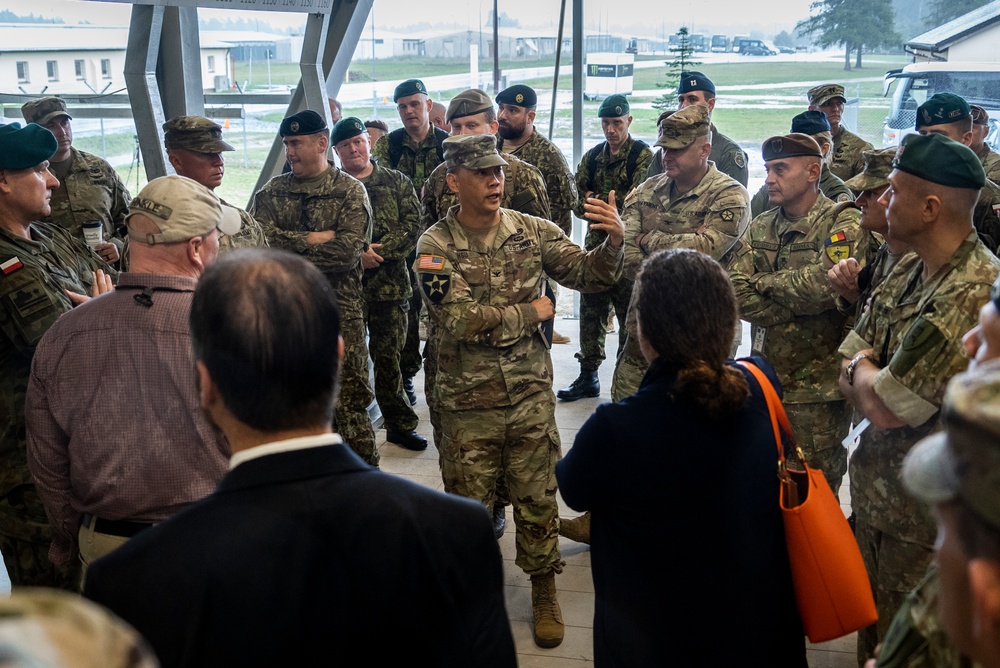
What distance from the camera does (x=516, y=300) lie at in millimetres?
3309

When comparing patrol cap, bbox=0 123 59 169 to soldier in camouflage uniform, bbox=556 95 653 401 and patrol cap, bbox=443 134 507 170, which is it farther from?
soldier in camouflage uniform, bbox=556 95 653 401

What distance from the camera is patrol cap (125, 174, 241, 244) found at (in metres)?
2.13

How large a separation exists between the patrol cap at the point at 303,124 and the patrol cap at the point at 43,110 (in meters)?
1.15

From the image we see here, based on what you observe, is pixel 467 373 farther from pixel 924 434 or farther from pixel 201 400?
pixel 201 400

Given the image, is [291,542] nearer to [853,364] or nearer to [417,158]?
[853,364]

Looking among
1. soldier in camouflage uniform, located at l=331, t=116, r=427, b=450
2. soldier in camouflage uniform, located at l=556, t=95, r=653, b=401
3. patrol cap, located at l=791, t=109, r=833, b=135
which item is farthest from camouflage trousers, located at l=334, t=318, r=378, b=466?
patrol cap, located at l=791, t=109, r=833, b=135

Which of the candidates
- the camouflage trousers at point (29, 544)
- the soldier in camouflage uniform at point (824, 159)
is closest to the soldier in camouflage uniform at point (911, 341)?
the soldier in camouflage uniform at point (824, 159)

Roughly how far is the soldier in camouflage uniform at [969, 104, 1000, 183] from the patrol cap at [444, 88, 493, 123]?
2.84 meters

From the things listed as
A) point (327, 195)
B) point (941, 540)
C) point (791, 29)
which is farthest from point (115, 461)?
point (791, 29)

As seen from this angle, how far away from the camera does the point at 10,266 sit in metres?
2.73

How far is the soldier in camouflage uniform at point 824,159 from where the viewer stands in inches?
172

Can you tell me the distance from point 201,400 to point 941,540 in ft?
3.32

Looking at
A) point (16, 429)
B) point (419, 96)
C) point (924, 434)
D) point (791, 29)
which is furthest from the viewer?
point (791, 29)

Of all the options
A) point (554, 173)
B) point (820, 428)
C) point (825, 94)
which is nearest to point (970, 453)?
point (820, 428)
